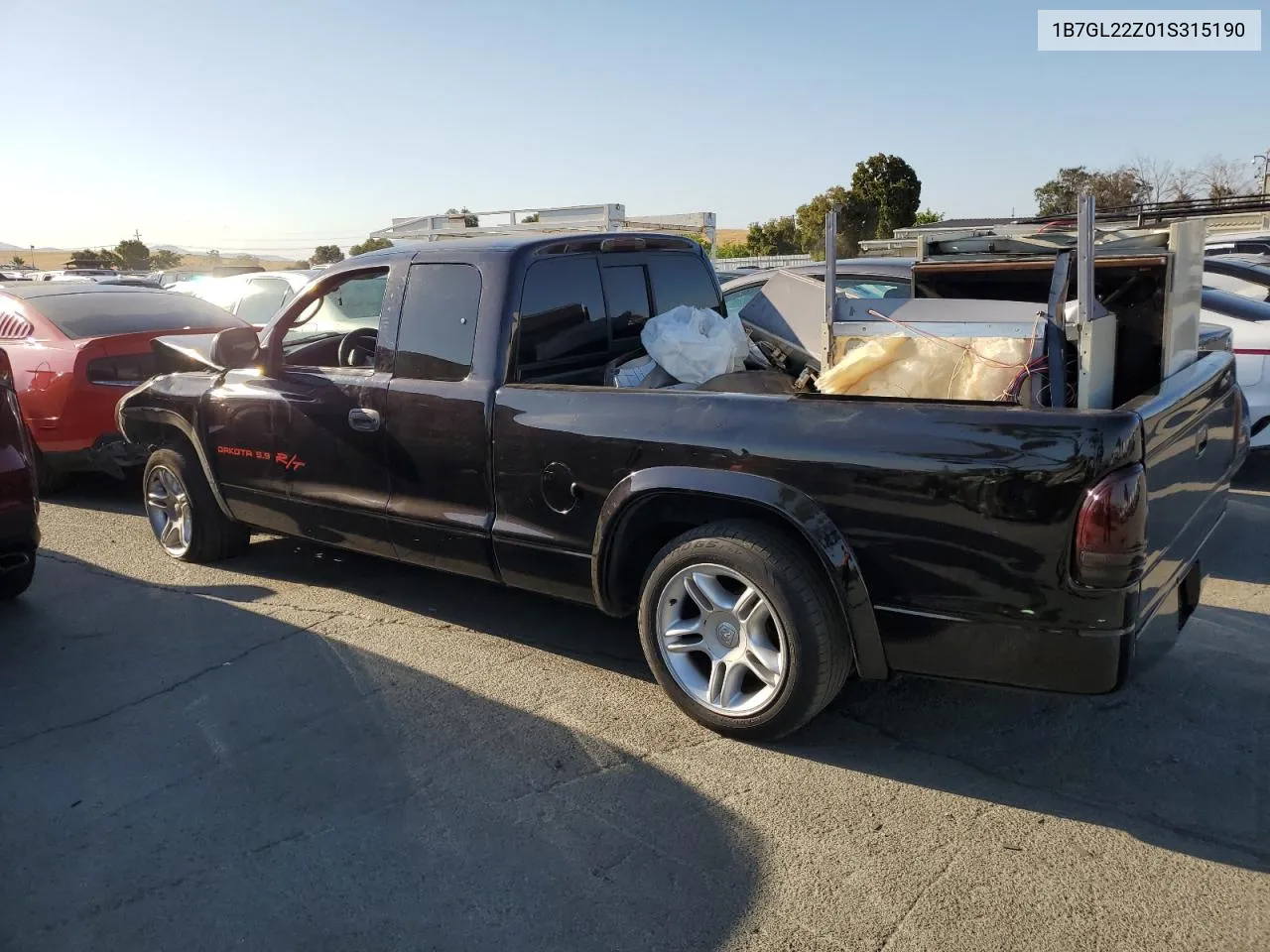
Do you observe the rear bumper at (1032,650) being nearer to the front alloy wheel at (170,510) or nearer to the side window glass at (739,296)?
the front alloy wheel at (170,510)

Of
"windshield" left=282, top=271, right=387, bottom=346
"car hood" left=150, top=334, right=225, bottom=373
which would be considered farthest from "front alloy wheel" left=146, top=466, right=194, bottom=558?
"windshield" left=282, top=271, right=387, bottom=346

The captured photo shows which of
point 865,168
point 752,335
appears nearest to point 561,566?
point 752,335

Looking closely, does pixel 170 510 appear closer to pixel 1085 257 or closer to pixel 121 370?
pixel 121 370

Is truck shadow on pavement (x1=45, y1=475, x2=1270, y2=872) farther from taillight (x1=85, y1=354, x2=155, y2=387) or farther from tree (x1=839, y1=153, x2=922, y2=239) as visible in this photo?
tree (x1=839, y1=153, x2=922, y2=239)

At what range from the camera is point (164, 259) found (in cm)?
6125

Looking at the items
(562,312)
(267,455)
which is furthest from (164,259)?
(562,312)

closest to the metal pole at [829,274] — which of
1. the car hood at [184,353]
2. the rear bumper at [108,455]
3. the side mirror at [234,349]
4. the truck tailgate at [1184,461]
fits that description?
the truck tailgate at [1184,461]

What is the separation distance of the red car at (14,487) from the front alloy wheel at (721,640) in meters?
3.30

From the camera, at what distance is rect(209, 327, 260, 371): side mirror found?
5121 millimetres

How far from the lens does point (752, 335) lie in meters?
4.84

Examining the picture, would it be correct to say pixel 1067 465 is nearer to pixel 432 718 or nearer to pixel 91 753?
pixel 432 718

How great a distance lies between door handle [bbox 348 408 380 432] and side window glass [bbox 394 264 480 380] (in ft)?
0.74

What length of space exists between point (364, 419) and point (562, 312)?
1.04 m

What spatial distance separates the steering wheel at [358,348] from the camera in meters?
5.05
